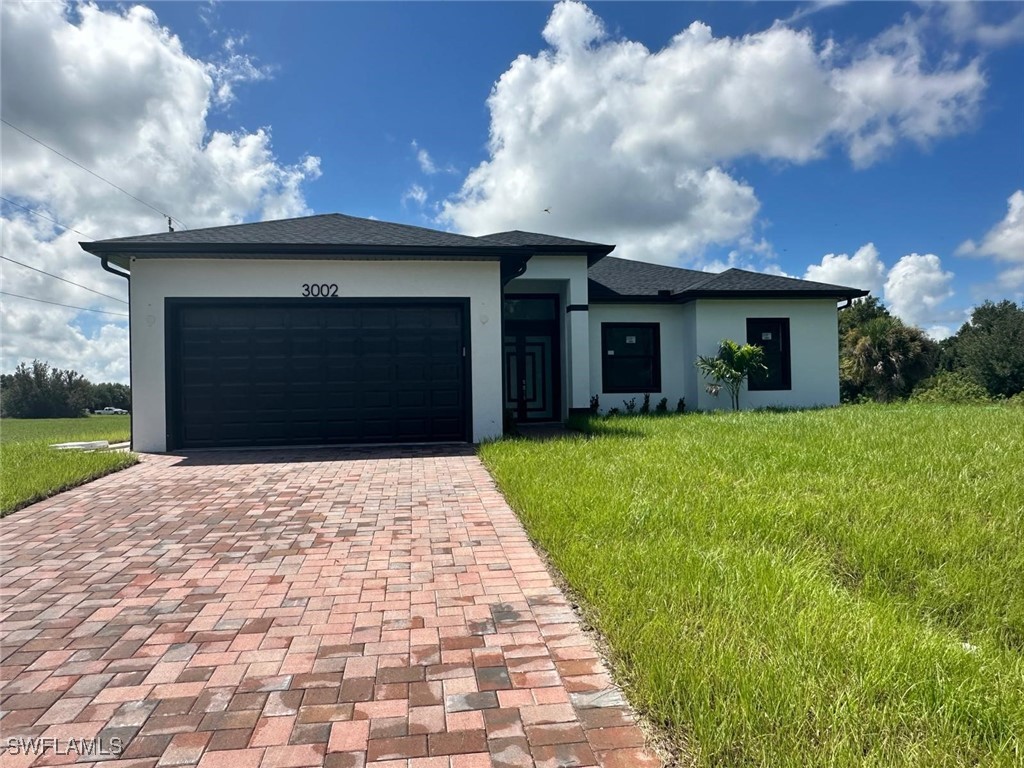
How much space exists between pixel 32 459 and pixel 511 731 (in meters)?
9.07

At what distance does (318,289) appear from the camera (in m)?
9.46

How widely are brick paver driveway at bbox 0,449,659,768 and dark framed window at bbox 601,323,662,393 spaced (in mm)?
9406

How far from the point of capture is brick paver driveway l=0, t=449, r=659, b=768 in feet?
6.48

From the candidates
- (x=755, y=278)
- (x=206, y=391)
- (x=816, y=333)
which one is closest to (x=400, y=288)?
(x=206, y=391)

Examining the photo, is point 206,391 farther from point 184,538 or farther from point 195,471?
point 184,538

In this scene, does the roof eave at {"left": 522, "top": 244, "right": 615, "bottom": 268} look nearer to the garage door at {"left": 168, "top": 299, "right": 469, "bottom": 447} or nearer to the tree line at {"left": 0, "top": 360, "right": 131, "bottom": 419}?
the garage door at {"left": 168, "top": 299, "right": 469, "bottom": 447}

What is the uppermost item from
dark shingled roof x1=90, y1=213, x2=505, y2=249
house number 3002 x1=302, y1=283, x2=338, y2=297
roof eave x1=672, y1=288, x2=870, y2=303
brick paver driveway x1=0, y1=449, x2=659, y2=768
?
dark shingled roof x1=90, y1=213, x2=505, y2=249

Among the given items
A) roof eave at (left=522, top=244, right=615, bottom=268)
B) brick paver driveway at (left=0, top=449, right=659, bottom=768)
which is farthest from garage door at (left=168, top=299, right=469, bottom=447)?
brick paver driveway at (left=0, top=449, right=659, bottom=768)

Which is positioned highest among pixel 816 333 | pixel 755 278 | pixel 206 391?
pixel 755 278

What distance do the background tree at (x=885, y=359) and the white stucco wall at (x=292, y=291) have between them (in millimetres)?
18172

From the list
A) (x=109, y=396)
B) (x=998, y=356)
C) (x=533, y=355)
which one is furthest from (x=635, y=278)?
(x=109, y=396)

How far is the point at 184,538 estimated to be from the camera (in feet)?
14.8

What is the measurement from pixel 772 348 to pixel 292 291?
11902 mm

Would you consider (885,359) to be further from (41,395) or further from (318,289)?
(41,395)
